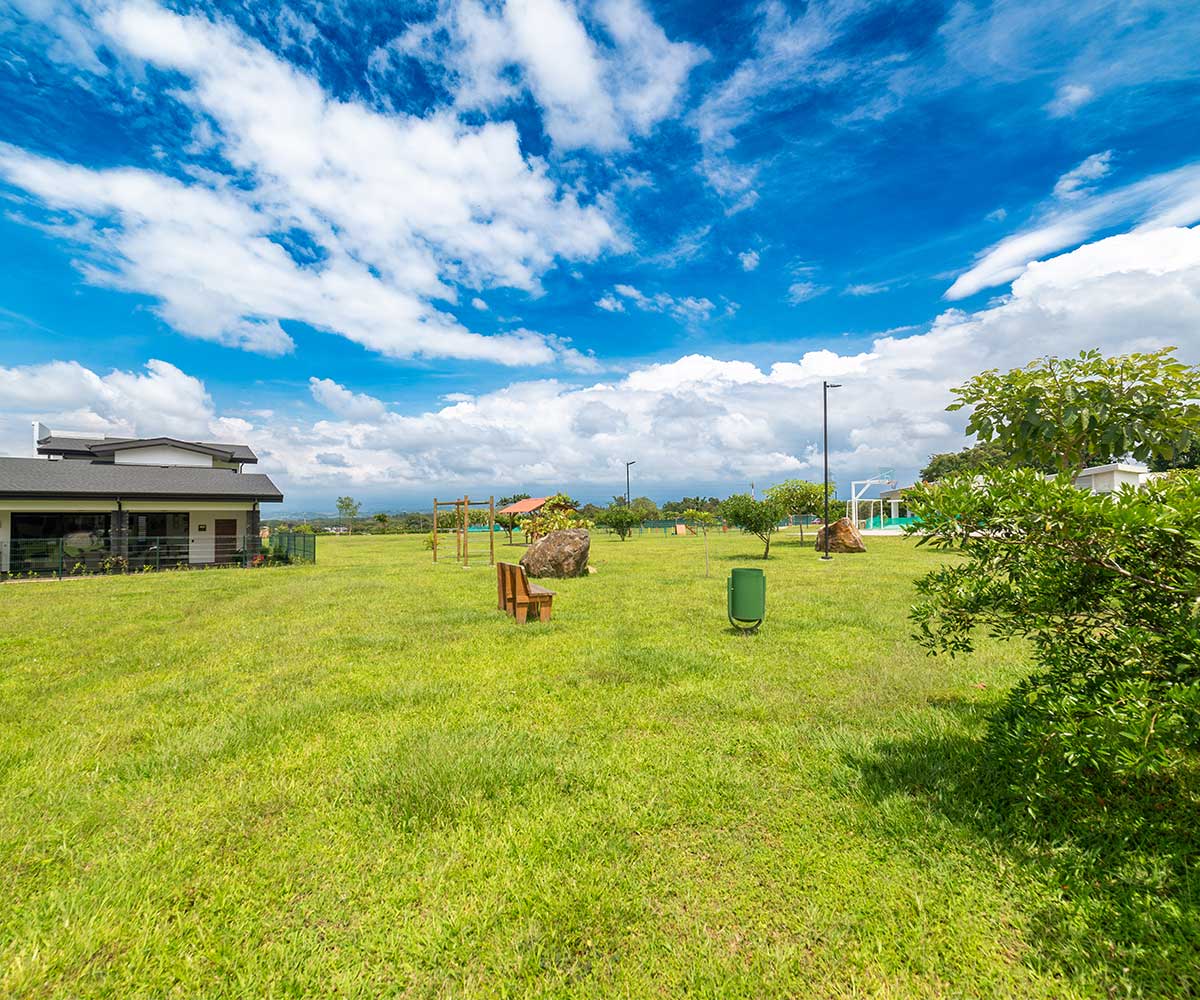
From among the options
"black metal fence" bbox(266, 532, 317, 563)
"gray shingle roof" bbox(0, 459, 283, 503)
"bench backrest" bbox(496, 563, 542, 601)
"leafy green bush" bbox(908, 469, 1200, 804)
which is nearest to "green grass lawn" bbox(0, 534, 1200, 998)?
"leafy green bush" bbox(908, 469, 1200, 804)

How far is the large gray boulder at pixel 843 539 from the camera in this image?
25.6m

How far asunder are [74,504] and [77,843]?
884 inches

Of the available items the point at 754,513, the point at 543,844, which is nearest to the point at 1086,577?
the point at 543,844

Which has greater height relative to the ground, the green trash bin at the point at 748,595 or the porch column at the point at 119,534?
the porch column at the point at 119,534

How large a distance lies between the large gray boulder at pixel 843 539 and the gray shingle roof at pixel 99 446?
29616 millimetres

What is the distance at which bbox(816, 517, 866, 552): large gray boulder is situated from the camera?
2562 cm

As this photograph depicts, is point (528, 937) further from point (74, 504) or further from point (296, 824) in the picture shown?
point (74, 504)

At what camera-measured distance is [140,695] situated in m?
6.07

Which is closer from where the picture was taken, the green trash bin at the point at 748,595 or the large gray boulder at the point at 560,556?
the green trash bin at the point at 748,595

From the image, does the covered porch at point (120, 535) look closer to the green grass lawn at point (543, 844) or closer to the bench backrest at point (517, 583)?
the green grass lawn at point (543, 844)

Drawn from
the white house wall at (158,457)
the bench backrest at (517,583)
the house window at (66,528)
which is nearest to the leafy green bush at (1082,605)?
the bench backrest at (517,583)

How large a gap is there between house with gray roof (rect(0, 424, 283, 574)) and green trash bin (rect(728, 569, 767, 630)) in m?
20.8

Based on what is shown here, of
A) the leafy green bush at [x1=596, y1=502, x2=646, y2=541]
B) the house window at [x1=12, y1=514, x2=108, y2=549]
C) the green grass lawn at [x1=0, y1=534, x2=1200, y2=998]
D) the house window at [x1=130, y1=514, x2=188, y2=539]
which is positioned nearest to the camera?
the green grass lawn at [x1=0, y1=534, x2=1200, y2=998]

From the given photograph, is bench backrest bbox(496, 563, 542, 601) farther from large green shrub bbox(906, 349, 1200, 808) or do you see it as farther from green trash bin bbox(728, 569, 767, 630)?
large green shrub bbox(906, 349, 1200, 808)
